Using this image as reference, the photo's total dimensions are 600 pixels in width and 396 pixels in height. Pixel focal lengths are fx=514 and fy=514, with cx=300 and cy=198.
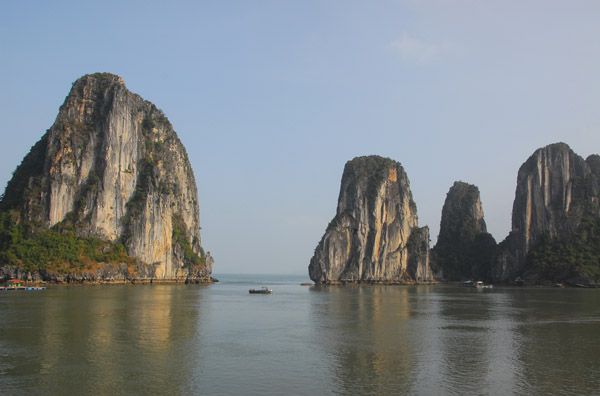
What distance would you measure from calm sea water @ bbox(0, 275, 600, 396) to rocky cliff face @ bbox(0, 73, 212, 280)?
57844mm

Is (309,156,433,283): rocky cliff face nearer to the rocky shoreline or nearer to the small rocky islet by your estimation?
the small rocky islet

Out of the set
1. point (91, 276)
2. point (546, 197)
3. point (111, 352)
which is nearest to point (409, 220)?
point (546, 197)

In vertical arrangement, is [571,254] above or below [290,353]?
above

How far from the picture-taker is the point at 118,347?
3019 centimetres

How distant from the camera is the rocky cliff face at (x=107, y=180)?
103m

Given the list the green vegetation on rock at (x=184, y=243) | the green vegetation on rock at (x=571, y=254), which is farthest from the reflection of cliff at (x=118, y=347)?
the green vegetation on rock at (x=571, y=254)

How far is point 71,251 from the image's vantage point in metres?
95.6

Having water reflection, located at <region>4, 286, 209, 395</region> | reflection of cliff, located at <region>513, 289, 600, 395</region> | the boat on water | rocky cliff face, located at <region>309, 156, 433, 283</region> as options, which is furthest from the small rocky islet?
reflection of cliff, located at <region>513, 289, 600, 395</region>

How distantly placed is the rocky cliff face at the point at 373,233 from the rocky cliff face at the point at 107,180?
3718cm

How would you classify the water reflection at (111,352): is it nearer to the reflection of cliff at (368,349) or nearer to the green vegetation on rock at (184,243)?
the reflection of cliff at (368,349)

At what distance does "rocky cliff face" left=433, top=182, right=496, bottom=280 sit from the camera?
552 ft

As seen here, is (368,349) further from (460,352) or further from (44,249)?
(44,249)

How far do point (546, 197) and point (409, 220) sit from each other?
132 feet

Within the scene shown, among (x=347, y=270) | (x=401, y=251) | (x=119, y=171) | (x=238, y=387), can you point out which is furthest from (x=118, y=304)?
(x=401, y=251)
